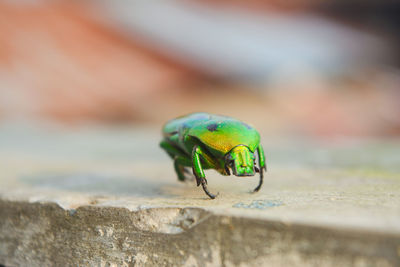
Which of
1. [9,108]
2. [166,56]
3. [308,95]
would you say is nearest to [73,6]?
[166,56]

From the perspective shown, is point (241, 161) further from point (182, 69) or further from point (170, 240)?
point (182, 69)

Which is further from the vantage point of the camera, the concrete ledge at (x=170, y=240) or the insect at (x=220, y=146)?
the insect at (x=220, y=146)

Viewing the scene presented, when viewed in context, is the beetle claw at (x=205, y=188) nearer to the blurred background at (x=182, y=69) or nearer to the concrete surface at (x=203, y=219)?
the concrete surface at (x=203, y=219)

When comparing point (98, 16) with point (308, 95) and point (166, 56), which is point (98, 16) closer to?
point (166, 56)

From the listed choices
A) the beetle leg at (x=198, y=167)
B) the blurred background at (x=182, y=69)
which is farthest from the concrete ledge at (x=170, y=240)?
the blurred background at (x=182, y=69)

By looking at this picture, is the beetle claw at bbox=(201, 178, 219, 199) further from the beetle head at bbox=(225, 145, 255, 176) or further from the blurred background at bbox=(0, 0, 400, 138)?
the blurred background at bbox=(0, 0, 400, 138)

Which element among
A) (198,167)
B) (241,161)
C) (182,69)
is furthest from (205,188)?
(182,69)
